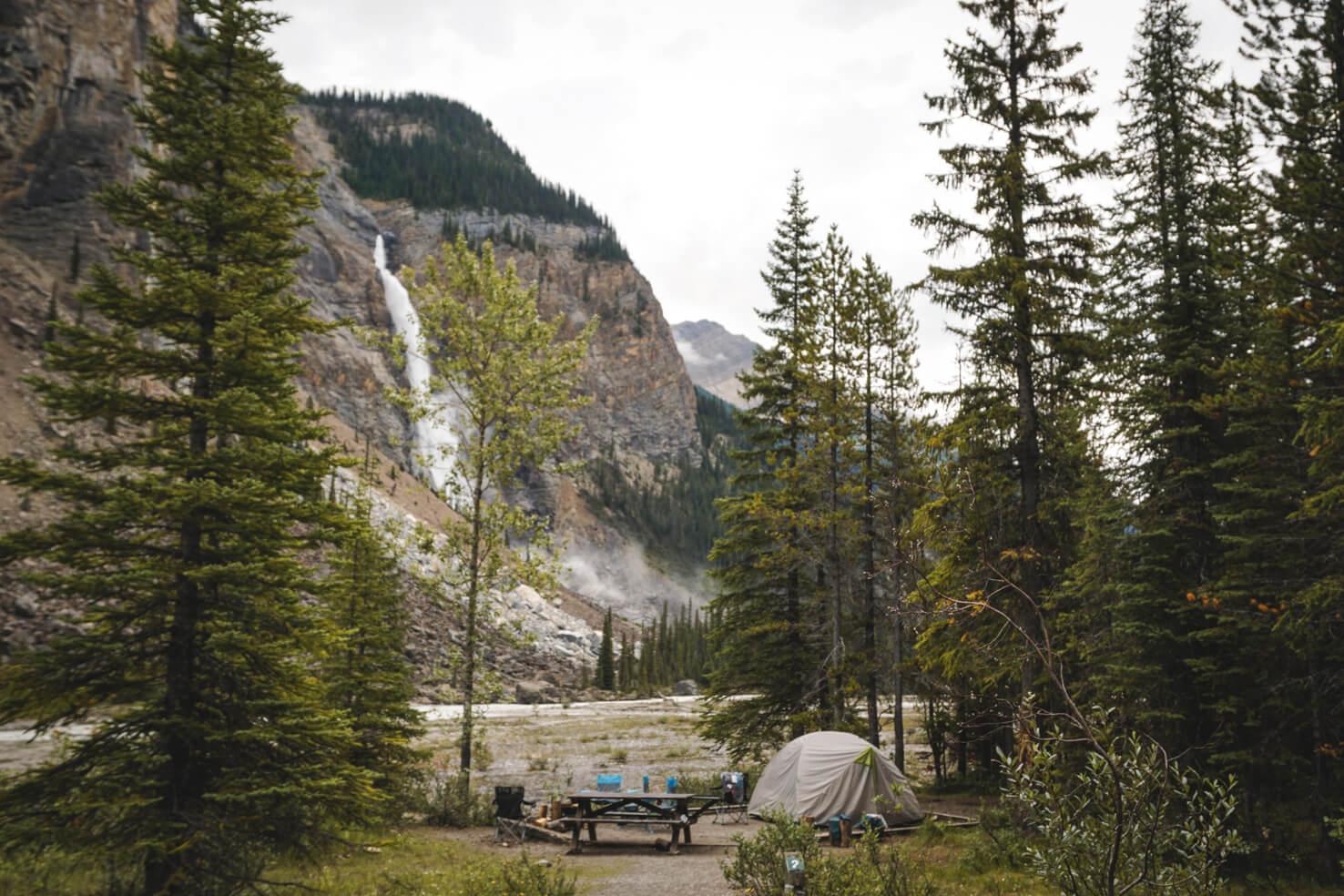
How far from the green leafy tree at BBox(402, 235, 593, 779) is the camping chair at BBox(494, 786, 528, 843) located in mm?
3319

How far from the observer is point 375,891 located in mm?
9930

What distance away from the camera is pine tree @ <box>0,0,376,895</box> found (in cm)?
802

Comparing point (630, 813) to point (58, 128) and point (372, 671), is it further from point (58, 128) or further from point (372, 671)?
point (58, 128)

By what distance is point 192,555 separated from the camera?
347 inches

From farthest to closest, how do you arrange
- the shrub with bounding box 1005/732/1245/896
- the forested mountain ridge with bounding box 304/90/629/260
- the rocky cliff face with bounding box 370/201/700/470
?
the forested mountain ridge with bounding box 304/90/629/260 < the rocky cliff face with bounding box 370/201/700/470 < the shrub with bounding box 1005/732/1245/896

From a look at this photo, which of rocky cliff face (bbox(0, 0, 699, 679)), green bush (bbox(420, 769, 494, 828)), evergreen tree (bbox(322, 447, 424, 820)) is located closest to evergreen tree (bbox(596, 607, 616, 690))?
rocky cliff face (bbox(0, 0, 699, 679))

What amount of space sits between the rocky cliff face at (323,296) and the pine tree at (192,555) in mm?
1130

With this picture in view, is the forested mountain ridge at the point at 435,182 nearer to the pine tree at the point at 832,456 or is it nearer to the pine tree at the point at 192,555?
the pine tree at the point at 832,456

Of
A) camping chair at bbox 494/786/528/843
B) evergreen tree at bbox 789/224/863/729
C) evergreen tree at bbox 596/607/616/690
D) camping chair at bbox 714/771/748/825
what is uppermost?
evergreen tree at bbox 789/224/863/729

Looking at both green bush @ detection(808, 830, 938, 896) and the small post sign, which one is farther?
the small post sign

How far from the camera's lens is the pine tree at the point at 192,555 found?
8.02 meters

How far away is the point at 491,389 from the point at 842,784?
38.3 ft

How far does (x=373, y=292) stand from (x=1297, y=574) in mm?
131733

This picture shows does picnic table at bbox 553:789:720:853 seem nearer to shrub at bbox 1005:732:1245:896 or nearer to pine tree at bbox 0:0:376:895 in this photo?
pine tree at bbox 0:0:376:895
